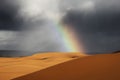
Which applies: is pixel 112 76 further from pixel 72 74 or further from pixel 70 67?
pixel 70 67

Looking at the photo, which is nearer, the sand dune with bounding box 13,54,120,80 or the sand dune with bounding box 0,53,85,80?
the sand dune with bounding box 13,54,120,80

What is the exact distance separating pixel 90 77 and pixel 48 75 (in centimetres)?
145

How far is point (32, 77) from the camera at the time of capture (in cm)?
577

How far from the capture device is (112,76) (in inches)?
173

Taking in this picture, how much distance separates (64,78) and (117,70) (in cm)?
134

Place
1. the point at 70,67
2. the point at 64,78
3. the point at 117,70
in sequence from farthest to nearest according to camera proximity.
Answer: the point at 70,67 < the point at 64,78 < the point at 117,70

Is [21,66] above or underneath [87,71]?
above

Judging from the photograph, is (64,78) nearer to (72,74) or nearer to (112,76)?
(72,74)

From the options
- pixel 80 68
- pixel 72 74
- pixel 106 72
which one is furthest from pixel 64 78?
pixel 106 72

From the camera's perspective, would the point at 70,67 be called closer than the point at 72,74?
No

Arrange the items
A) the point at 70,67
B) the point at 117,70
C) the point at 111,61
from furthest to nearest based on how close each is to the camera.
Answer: the point at 70,67
the point at 111,61
the point at 117,70

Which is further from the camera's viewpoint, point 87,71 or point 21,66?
point 21,66

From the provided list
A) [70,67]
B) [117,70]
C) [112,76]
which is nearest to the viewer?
[112,76]

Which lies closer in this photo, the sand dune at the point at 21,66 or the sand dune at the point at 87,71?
the sand dune at the point at 87,71
